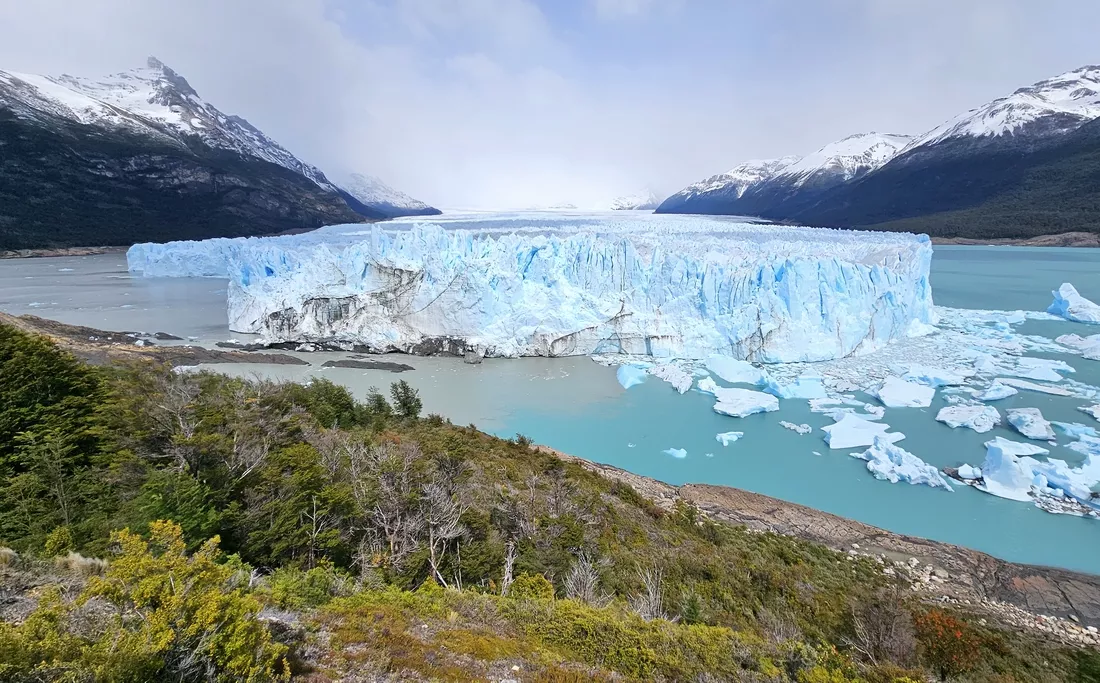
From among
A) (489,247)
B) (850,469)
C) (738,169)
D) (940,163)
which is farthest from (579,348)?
(738,169)

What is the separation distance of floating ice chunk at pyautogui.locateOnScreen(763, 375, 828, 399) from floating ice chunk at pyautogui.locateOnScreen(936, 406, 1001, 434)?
7.54 ft

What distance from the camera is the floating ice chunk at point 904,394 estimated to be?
1074cm

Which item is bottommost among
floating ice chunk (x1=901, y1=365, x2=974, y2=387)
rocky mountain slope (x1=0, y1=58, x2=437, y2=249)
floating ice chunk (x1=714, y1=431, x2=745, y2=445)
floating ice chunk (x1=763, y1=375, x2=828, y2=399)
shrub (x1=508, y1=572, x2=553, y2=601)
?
floating ice chunk (x1=714, y1=431, x2=745, y2=445)

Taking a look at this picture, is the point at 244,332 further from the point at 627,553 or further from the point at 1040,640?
the point at 1040,640

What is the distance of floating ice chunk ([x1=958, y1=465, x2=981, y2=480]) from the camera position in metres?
7.89

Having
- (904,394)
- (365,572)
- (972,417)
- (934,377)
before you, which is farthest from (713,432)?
(365,572)

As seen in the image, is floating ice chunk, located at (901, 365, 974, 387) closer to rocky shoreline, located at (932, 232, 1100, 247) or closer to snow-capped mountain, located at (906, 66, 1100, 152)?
rocky shoreline, located at (932, 232, 1100, 247)

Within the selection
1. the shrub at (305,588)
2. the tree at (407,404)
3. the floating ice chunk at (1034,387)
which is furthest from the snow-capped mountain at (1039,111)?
the shrub at (305,588)

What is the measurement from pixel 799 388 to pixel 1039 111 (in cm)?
8163

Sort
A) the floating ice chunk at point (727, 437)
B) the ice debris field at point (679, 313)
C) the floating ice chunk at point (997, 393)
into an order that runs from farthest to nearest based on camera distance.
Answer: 1. the ice debris field at point (679, 313)
2. the floating ice chunk at point (997, 393)
3. the floating ice chunk at point (727, 437)

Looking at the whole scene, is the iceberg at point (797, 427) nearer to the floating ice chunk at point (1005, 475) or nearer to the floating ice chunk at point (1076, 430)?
the floating ice chunk at point (1005, 475)

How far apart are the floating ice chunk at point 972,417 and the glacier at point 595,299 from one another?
13.1ft

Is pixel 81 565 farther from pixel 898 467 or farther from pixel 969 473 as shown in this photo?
pixel 969 473

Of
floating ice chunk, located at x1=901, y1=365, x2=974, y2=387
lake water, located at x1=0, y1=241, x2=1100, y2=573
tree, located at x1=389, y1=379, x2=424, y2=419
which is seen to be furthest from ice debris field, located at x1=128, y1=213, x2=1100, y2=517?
tree, located at x1=389, y1=379, x2=424, y2=419
